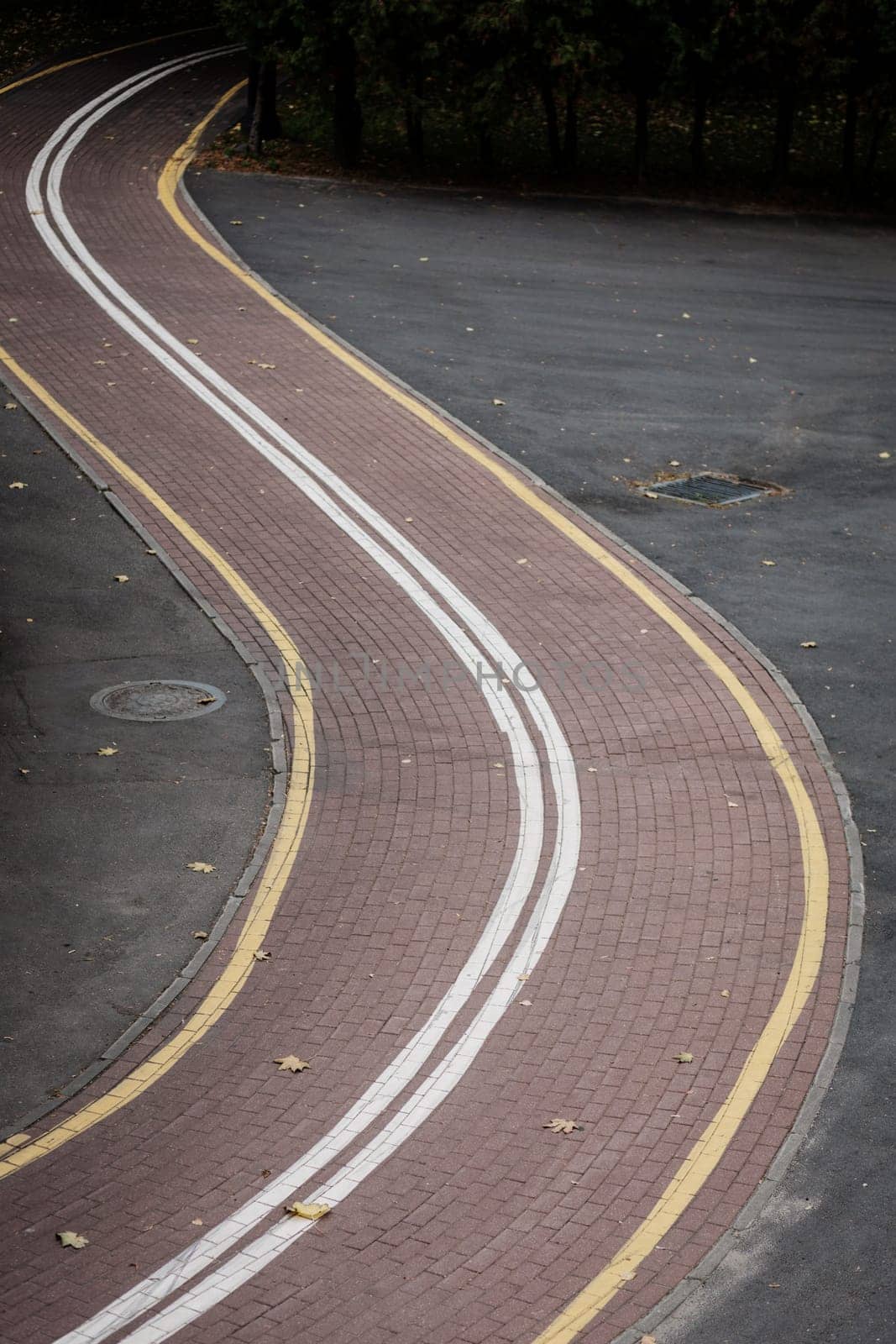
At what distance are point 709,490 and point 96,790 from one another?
8.80 metres

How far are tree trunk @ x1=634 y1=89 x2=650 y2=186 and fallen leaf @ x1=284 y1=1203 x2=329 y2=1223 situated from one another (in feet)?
84.7

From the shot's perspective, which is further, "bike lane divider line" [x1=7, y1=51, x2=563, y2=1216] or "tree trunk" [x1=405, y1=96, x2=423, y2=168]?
"tree trunk" [x1=405, y1=96, x2=423, y2=168]

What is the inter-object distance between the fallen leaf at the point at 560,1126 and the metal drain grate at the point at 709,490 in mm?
10112

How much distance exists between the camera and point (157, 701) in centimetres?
1355

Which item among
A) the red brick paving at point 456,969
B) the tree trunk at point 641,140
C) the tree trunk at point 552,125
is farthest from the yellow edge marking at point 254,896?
the tree trunk at point 641,140

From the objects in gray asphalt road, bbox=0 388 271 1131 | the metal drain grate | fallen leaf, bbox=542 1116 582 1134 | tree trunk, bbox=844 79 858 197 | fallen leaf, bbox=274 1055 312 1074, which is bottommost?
fallen leaf, bbox=542 1116 582 1134

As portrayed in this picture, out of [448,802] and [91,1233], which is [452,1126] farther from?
[448,802]

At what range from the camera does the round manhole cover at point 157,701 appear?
43.7 ft

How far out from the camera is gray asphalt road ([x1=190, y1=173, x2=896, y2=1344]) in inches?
325

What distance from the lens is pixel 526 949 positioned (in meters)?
10.6

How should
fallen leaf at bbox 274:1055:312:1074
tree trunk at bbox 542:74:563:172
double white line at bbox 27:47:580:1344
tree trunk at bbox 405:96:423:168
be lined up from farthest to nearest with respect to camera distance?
1. tree trunk at bbox 405:96:423:168
2. tree trunk at bbox 542:74:563:172
3. fallen leaf at bbox 274:1055:312:1074
4. double white line at bbox 27:47:580:1344

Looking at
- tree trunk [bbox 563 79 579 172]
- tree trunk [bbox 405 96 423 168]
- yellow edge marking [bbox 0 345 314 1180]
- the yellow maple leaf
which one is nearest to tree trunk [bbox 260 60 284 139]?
tree trunk [bbox 405 96 423 168]

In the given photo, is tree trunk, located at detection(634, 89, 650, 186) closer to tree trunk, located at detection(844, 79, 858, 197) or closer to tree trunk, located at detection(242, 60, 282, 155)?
tree trunk, located at detection(844, 79, 858, 197)

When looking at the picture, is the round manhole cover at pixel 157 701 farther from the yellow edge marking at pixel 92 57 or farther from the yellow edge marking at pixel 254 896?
the yellow edge marking at pixel 92 57
